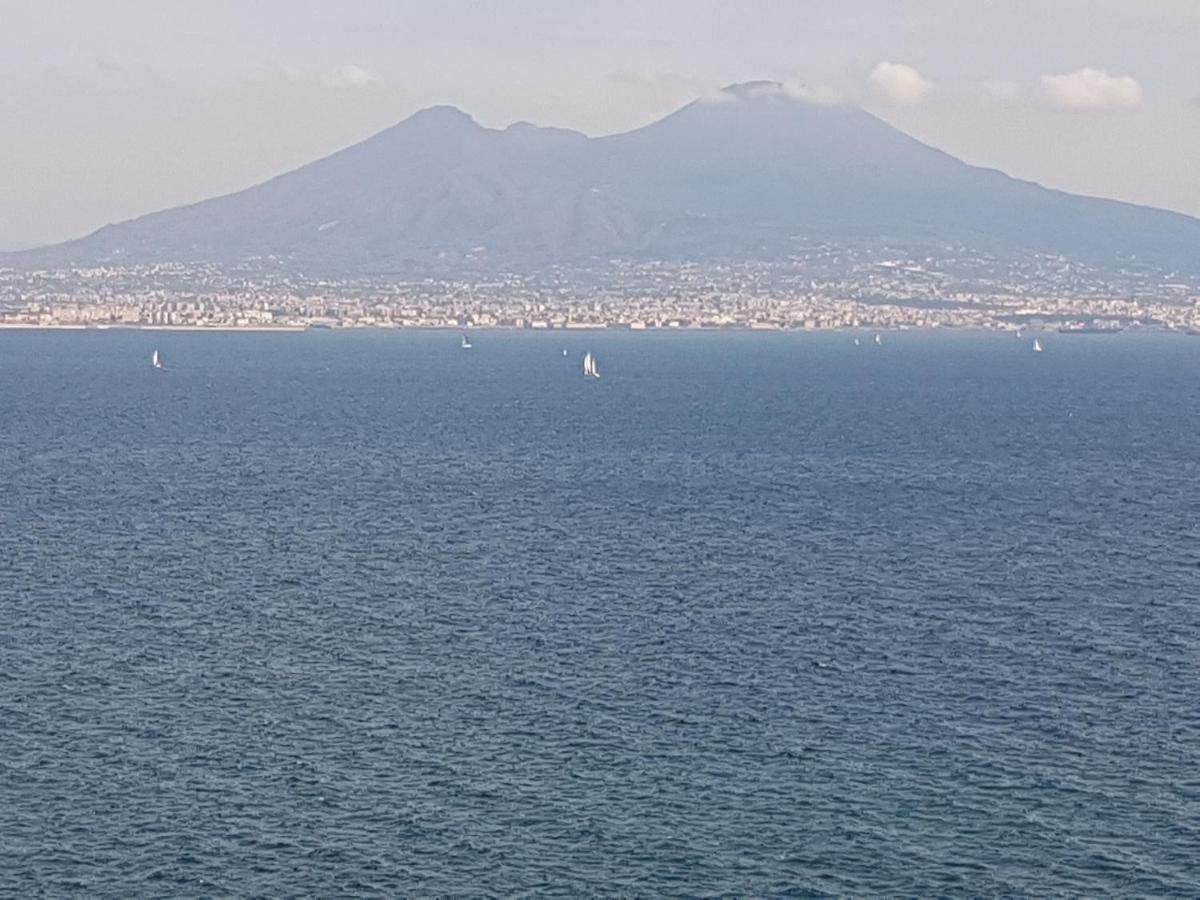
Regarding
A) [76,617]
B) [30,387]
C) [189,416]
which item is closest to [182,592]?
[76,617]

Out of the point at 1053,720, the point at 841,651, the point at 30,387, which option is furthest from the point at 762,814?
the point at 30,387

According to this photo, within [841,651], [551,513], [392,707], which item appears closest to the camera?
[392,707]

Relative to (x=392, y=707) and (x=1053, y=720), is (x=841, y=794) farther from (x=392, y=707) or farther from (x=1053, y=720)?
(x=392, y=707)

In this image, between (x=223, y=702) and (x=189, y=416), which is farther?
(x=189, y=416)

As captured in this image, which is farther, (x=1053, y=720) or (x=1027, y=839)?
(x=1053, y=720)

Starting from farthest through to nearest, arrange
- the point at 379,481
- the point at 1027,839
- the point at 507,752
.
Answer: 1. the point at 379,481
2. the point at 507,752
3. the point at 1027,839

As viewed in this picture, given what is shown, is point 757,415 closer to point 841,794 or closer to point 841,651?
point 841,651
